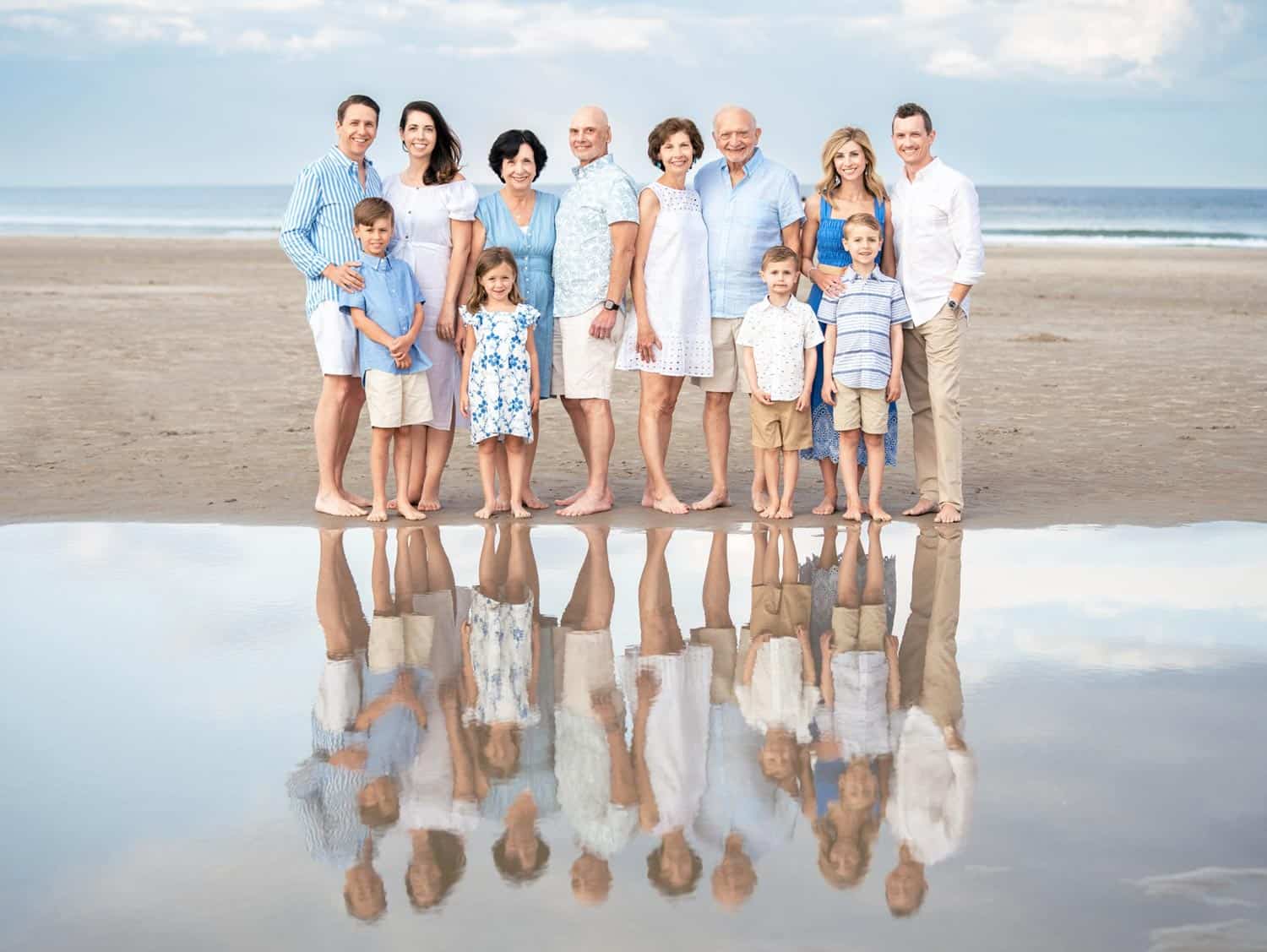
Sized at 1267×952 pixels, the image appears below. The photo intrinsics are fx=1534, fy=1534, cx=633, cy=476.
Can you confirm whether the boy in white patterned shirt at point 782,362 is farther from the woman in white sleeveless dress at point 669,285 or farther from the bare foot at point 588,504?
the bare foot at point 588,504

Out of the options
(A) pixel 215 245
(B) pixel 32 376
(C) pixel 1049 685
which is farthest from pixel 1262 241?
(C) pixel 1049 685

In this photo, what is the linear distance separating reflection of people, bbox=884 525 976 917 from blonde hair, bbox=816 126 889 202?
7.03 feet

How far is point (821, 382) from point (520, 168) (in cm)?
175

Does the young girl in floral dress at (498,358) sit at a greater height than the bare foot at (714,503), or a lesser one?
greater

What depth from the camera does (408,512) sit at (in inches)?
283

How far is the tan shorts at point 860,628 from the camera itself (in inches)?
200

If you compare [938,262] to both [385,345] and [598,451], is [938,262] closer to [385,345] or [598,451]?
[598,451]

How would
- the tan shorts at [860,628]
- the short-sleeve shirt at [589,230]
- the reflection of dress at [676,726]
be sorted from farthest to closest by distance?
the short-sleeve shirt at [589,230] < the tan shorts at [860,628] < the reflection of dress at [676,726]

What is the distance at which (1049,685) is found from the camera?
4672 millimetres

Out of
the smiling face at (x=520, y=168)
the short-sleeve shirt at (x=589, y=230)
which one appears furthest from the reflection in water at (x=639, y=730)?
the smiling face at (x=520, y=168)

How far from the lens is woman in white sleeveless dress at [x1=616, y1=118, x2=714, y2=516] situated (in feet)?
23.8

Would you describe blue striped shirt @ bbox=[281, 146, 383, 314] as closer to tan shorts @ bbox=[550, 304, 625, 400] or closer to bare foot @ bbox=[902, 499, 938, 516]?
tan shorts @ bbox=[550, 304, 625, 400]

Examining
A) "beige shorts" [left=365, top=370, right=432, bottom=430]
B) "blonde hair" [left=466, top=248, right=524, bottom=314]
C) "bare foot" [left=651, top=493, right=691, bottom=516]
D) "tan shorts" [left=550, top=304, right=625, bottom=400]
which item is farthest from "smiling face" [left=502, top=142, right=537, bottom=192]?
"bare foot" [left=651, top=493, right=691, bottom=516]

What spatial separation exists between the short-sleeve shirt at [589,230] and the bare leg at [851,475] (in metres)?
1.35
